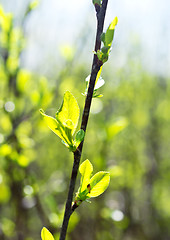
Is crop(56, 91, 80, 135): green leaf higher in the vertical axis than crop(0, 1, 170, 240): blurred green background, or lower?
higher

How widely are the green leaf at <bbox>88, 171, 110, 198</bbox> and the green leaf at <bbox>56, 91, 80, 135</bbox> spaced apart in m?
0.14

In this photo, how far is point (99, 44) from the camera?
0.60 metres

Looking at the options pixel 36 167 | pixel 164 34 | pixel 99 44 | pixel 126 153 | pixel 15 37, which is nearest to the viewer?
pixel 99 44

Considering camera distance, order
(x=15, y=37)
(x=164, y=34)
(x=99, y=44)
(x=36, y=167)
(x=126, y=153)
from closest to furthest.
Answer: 1. (x=99, y=44)
2. (x=15, y=37)
3. (x=164, y=34)
4. (x=126, y=153)
5. (x=36, y=167)

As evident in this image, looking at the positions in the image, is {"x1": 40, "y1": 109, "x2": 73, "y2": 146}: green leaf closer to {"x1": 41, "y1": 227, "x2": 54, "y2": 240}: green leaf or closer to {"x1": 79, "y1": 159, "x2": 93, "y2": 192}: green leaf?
{"x1": 79, "y1": 159, "x2": 93, "y2": 192}: green leaf

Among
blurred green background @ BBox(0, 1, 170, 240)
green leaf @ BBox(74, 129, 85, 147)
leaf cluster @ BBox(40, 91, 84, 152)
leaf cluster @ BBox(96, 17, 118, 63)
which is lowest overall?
blurred green background @ BBox(0, 1, 170, 240)

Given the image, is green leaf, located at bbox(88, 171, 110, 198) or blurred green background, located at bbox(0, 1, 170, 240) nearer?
green leaf, located at bbox(88, 171, 110, 198)

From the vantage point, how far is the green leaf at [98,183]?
0.65 meters

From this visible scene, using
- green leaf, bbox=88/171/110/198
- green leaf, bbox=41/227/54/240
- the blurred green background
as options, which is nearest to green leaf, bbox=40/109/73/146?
green leaf, bbox=88/171/110/198

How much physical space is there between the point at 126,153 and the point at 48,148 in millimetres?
1113

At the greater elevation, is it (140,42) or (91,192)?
(140,42)

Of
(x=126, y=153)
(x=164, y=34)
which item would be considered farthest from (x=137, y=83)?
(x=126, y=153)

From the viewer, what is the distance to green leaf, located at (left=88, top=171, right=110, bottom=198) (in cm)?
65

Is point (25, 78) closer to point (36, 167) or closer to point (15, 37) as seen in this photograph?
point (15, 37)
